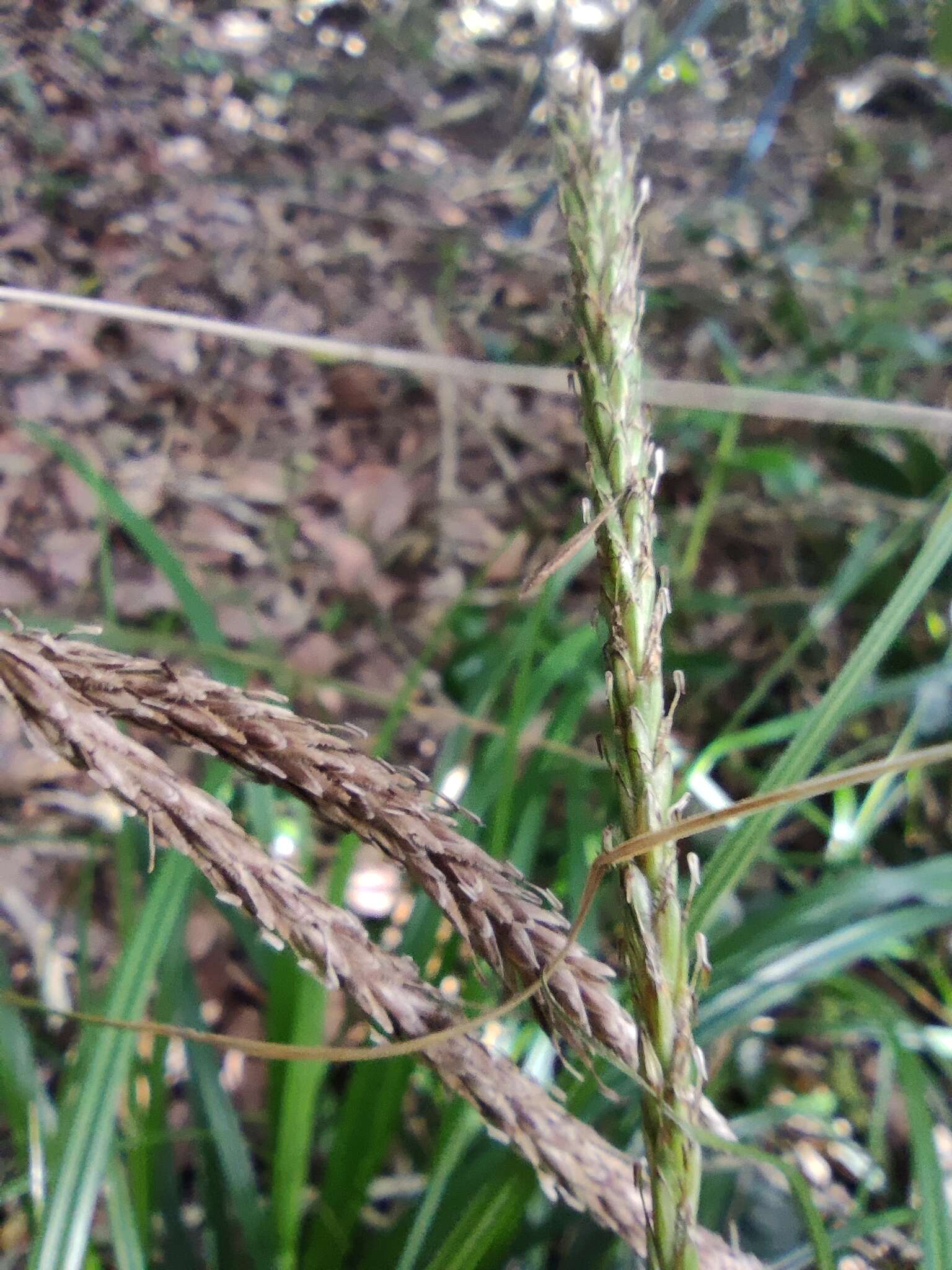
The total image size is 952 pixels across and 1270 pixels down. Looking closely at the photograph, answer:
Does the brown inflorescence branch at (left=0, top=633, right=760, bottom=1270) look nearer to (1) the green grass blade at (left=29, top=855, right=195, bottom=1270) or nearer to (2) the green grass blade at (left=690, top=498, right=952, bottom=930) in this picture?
(2) the green grass blade at (left=690, top=498, right=952, bottom=930)

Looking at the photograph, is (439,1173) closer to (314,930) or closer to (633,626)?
(314,930)

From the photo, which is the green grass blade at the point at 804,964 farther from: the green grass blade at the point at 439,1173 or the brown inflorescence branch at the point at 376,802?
the brown inflorescence branch at the point at 376,802

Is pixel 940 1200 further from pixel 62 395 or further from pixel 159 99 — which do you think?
pixel 159 99

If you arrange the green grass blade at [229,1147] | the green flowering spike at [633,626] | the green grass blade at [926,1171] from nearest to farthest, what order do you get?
the green flowering spike at [633,626] < the green grass blade at [926,1171] < the green grass blade at [229,1147]

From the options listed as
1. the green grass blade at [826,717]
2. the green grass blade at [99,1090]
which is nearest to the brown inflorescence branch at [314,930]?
the green grass blade at [826,717]

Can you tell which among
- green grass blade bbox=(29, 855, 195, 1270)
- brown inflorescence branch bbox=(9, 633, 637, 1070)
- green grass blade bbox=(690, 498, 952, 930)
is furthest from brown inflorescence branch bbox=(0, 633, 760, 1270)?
green grass blade bbox=(29, 855, 195, 1270)

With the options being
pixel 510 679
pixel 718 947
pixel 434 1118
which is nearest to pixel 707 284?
pixel 510 679
